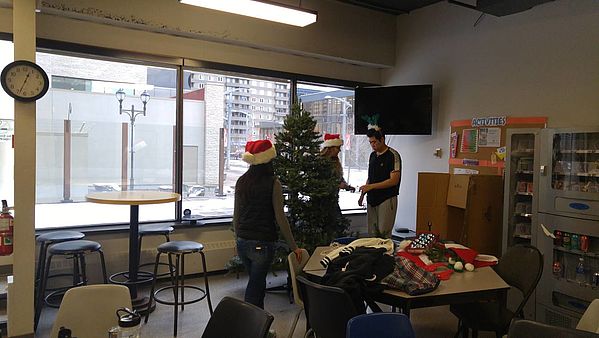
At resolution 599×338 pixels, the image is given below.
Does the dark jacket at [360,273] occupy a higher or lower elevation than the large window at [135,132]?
lower

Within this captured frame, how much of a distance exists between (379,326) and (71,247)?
9.08 ft

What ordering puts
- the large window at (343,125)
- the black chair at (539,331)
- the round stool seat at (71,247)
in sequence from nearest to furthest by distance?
the black chair at (539,331), the round stool seat at (71,247), the large window at (343,125)

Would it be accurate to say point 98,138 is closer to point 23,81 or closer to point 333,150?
point 23,81

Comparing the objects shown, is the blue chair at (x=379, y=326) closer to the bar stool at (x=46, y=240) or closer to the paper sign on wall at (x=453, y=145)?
the bar stool at (x=46, y=240)

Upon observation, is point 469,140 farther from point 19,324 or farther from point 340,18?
point 19,324

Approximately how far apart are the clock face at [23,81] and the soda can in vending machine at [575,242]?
4368 mm

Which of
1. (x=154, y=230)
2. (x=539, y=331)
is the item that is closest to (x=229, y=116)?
(x=154, y=230)

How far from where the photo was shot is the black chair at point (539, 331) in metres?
1.89

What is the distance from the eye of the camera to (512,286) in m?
3.15

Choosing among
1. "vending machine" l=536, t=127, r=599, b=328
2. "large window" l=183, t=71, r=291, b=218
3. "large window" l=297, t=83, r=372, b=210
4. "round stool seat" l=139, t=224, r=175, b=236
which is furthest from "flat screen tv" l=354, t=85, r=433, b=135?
"round stool seat" l=139, t=224, r=175, b=236

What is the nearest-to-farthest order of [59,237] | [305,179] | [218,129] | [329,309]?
[329,309] < [59,237] < [305,179] < [218,129]

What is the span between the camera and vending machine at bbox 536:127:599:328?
12.2ft

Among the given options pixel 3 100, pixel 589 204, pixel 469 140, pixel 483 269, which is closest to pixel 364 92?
pixel 469 140

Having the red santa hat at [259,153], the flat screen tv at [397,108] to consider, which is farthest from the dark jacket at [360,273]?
the flat screen tv at [397,108]
